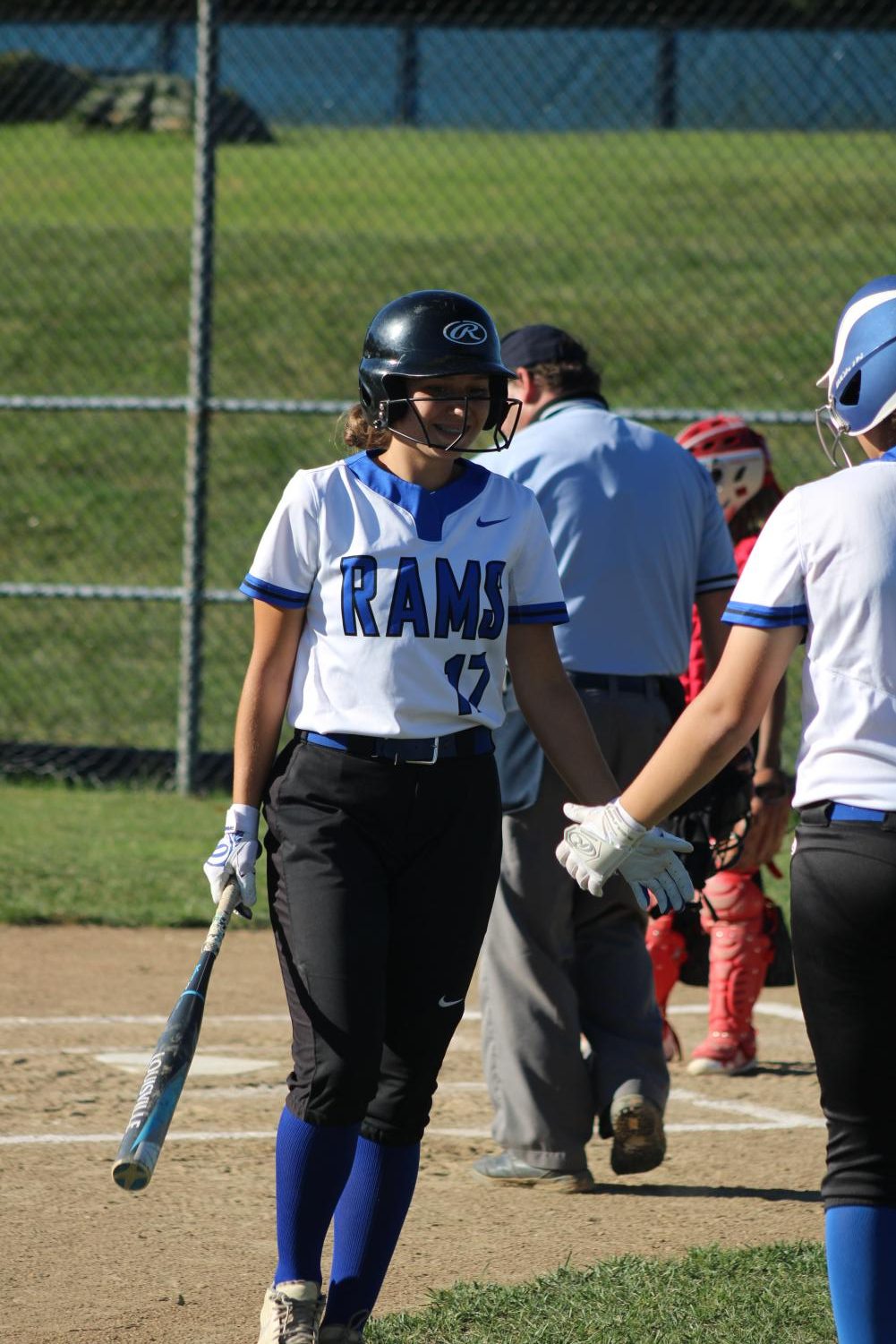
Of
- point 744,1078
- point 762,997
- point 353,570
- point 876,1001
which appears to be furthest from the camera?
point 762,997

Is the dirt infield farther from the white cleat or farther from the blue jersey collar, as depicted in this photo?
the blue jersey collar

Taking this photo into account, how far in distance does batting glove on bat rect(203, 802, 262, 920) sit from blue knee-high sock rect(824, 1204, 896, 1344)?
1.28 metres

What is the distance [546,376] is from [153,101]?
A: 12.0m

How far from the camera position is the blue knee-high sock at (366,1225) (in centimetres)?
341

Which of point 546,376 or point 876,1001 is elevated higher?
point 546,376

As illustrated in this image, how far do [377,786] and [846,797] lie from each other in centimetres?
90

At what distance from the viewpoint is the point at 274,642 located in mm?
3498

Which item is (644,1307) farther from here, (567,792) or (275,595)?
(275,595)

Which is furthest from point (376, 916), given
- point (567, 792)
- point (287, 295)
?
point (287, 295)

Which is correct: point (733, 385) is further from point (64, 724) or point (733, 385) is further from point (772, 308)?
point (64, 724)

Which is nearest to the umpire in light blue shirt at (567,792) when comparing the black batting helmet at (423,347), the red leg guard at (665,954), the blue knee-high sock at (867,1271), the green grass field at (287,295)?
the red leg guard at (665,954)

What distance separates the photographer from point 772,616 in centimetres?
290

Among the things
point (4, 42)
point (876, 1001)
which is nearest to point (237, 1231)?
point (876, 1001)

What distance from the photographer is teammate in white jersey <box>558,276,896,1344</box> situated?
2859 millimetres
